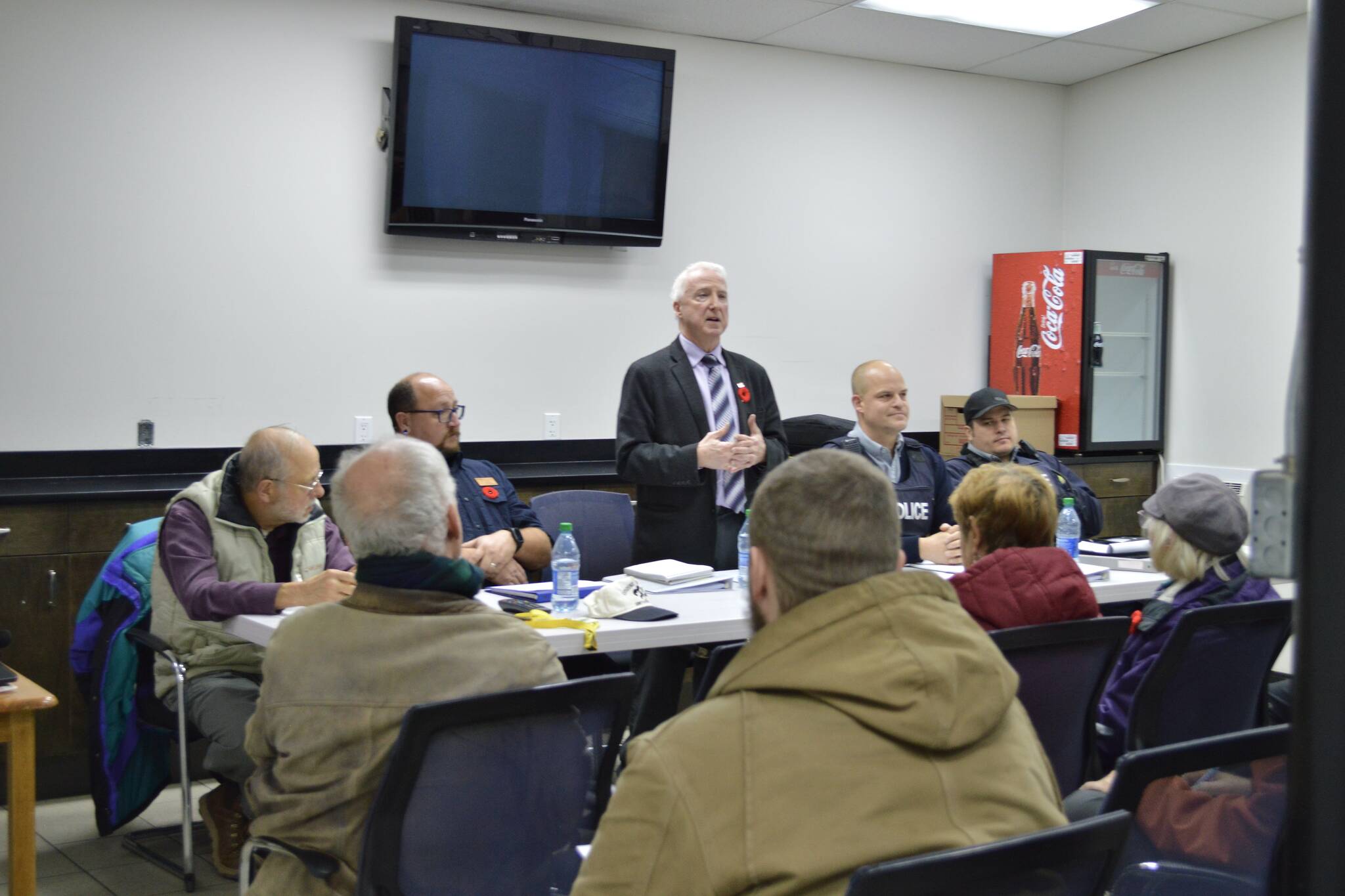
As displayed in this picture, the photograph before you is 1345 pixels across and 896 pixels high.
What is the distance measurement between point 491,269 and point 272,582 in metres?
2.60

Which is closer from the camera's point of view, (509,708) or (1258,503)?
(1258,503)

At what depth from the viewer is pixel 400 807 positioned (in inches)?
74.5

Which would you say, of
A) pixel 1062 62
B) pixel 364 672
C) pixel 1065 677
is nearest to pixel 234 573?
pixel 364 672

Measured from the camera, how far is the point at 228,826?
3523mm

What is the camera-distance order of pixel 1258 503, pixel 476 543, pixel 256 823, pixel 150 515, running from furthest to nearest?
1. pixel 150 515
2. pixel 476 543
3. pixel 256 823
4. pixel 1258 503

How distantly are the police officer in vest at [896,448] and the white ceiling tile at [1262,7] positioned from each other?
105 inches

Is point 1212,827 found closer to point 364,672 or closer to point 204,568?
point 364,672

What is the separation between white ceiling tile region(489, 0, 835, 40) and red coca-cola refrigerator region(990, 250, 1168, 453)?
1.91 metres

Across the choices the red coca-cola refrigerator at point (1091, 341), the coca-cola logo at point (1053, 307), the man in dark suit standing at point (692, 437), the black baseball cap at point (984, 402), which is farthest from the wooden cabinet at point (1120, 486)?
the man in dark suit standing at point (692, 437)

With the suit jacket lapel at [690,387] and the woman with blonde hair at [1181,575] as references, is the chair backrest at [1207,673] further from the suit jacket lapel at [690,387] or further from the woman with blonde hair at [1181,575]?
the suit jacket lapel at [690,387]

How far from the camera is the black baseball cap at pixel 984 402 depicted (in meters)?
4.79

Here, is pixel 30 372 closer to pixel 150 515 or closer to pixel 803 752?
pixel 150 515

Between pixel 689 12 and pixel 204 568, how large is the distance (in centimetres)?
361

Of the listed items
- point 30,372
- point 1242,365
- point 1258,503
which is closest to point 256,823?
point 1258,503
